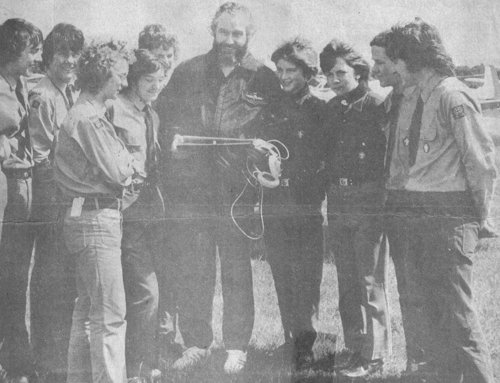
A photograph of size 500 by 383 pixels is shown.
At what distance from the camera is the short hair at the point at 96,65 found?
8.74 ft

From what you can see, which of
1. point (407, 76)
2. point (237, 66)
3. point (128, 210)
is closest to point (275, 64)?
point (237, 66)

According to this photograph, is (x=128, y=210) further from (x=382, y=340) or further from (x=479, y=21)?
(x=479, y=21)

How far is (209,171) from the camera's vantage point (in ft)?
9.60

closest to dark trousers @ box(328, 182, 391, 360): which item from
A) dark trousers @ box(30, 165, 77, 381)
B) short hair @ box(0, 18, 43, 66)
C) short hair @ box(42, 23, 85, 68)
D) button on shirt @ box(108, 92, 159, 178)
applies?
button on shirt @ box(108, 92, 159, 178)

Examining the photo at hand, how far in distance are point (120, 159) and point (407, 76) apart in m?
1.34

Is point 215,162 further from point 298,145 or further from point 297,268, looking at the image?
point 297,268

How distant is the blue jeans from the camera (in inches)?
102

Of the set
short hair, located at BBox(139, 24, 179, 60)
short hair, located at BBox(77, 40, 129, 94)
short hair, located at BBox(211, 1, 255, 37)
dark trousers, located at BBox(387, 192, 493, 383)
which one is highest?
short hair, located at BBox(211, 1, 255, 37)

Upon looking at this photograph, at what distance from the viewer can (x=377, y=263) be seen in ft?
9.43

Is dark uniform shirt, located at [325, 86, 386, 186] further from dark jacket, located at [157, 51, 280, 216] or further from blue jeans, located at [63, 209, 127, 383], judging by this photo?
blue jeans, located at [63, 209, 127, 383]

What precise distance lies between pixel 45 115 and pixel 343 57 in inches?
56.1

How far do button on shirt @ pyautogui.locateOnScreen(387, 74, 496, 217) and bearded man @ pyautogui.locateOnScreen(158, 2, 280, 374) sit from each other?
0.67 metres

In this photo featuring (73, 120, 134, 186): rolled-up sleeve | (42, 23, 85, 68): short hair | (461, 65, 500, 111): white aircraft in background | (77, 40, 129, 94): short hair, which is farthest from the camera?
(42, 23, 85, 68): short hair

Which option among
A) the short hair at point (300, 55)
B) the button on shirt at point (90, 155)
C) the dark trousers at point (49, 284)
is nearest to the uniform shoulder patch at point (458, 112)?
the short hair at point (300, 55)
